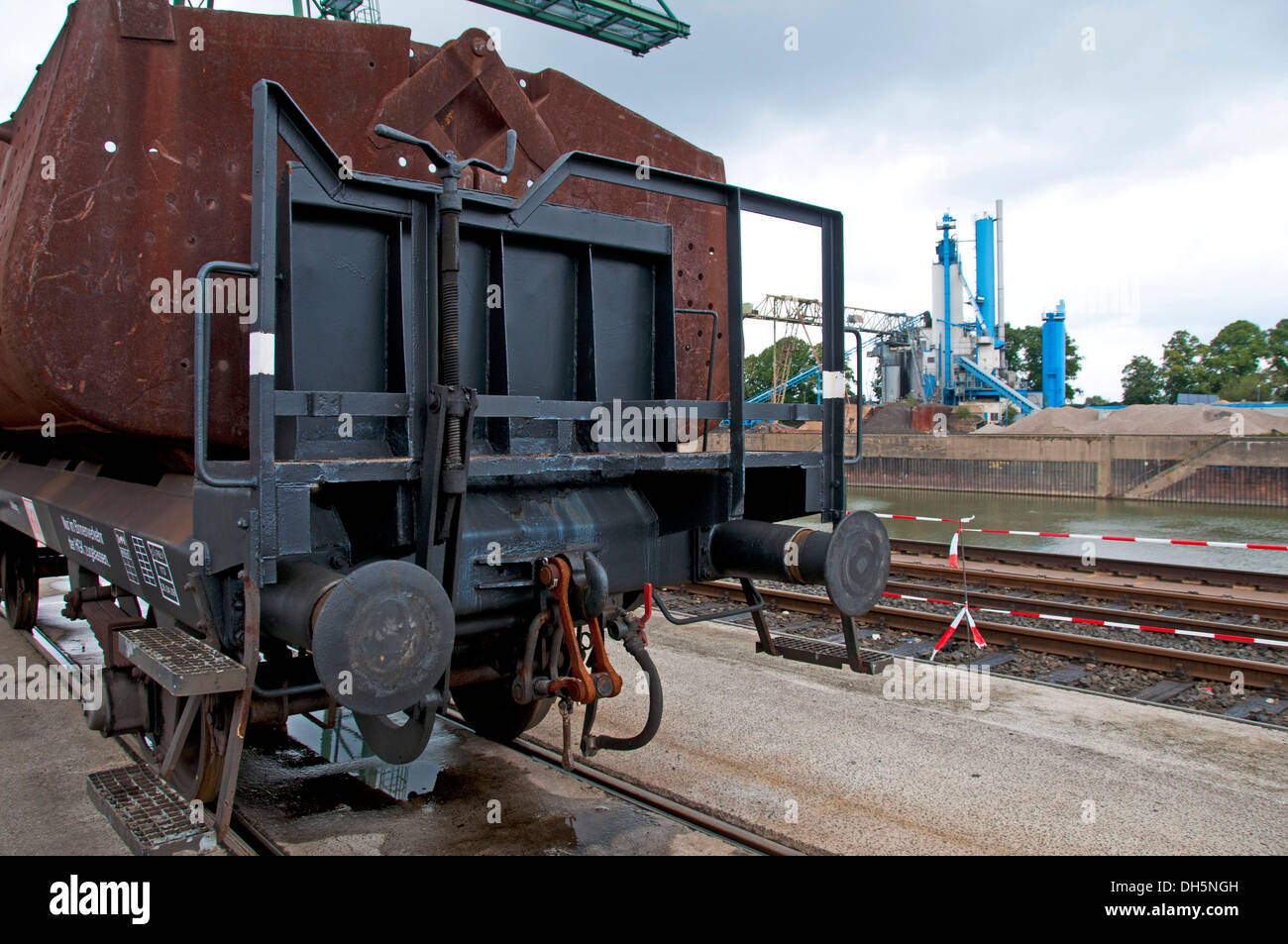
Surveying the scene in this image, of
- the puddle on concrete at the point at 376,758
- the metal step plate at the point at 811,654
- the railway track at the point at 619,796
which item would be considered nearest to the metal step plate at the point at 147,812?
the railway track at the point at 619,796

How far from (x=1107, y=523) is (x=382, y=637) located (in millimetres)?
21093

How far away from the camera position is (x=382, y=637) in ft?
9.71

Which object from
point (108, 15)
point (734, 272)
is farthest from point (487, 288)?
point (108, 15)

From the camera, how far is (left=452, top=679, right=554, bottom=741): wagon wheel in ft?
17.1

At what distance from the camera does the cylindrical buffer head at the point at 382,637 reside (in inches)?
113

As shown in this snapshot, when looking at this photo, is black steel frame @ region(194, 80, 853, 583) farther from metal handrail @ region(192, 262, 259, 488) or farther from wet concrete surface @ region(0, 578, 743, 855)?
wet concrete surface @ region(0, 578, 743, 855)

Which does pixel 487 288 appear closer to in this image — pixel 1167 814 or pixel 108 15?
pixel 108 15

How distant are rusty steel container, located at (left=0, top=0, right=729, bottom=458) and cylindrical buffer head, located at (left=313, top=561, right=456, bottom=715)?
1181 millimetres

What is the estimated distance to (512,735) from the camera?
17.4 ft

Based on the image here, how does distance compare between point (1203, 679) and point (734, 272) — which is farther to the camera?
point (1203, 679)

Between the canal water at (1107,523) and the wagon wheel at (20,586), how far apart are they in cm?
1128

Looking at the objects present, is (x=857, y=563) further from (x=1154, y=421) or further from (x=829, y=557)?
(x=1154, y=421)

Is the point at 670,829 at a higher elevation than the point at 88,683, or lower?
lower
